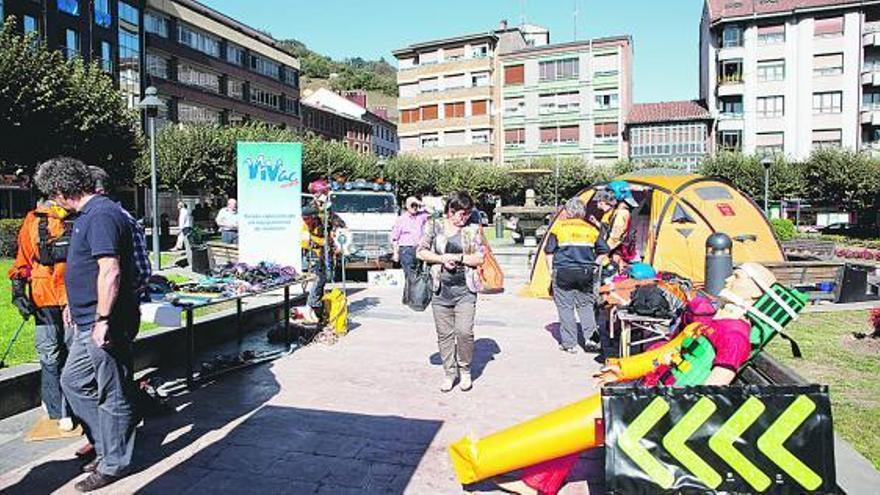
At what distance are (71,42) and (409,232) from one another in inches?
1470

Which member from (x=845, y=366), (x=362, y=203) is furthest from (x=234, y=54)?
(x=845, y=366)

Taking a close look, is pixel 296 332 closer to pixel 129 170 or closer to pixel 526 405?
pixel 526 405

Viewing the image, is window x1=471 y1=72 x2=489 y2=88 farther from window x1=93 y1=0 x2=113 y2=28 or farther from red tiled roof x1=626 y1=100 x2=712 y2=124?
window x1=93 y1=0 x2=113 y2=28

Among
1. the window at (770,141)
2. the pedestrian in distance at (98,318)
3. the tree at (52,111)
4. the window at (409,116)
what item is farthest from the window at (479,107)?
the pedestrian in distance at (98,318)

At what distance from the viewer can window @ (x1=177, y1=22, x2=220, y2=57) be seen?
5162 centimetres

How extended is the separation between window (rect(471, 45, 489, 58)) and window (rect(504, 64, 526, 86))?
258 cm

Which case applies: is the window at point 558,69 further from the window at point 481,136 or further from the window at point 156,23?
the window at point 156,23

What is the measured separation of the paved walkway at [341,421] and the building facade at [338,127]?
2489 inches

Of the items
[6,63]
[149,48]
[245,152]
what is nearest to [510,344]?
[245,152]

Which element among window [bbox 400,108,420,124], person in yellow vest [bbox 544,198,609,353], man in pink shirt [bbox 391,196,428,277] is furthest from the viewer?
window [bbox 400,108,420,124]

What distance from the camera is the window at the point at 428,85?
219 feet

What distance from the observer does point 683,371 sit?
3.88 meters

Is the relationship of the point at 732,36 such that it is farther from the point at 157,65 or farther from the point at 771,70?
the point at 157,65

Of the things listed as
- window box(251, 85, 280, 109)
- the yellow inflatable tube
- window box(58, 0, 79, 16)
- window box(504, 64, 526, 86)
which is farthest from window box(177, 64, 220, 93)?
the yellow inflatable tube
